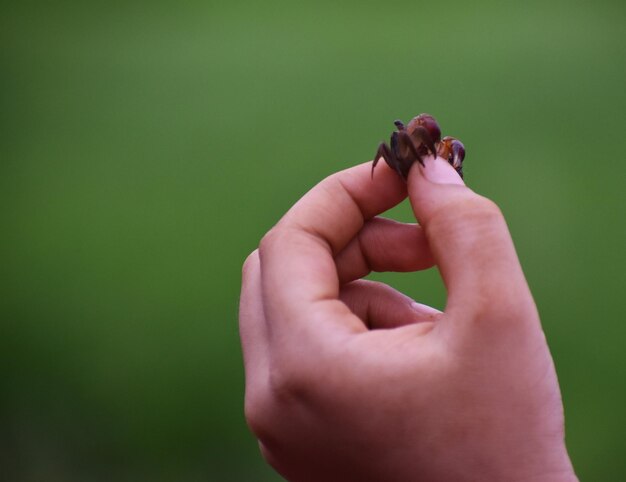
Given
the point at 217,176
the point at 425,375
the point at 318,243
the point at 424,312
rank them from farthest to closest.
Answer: the point at 217,176 → the point at 424,312 → the point at 318,243 → the point at 425,375

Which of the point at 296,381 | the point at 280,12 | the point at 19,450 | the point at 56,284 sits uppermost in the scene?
the point at 280,12

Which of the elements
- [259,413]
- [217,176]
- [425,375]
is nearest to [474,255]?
[425,375]

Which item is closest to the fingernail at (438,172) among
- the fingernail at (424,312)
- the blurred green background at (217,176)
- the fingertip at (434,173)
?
the fingertip at (434,173)

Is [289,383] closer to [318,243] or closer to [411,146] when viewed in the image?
[318,243]

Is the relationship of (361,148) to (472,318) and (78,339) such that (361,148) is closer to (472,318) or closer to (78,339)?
(78,339)

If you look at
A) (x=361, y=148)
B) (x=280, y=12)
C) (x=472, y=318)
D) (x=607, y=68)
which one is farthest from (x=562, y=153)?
(x=472, y=318)

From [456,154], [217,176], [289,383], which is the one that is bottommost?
[217,176]
